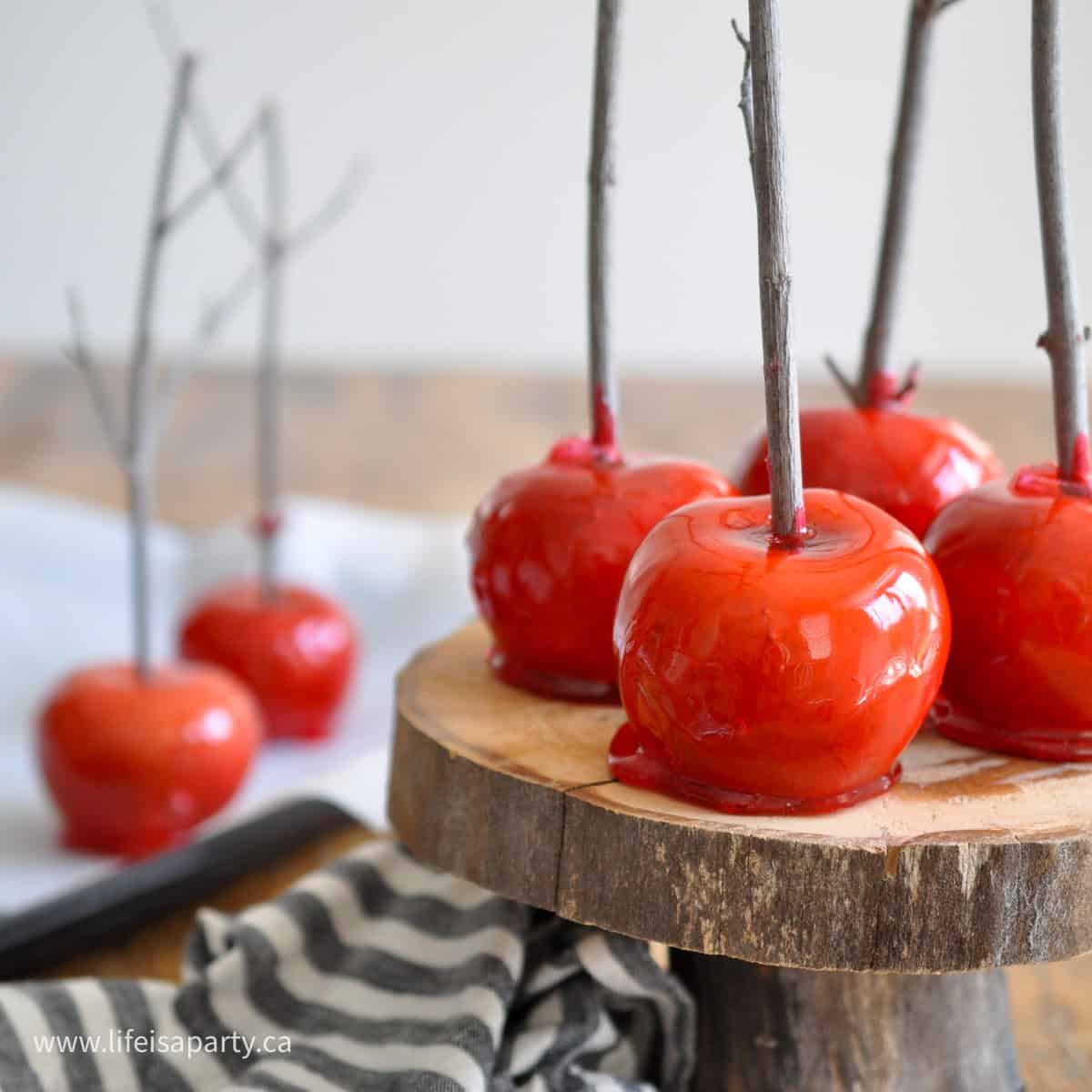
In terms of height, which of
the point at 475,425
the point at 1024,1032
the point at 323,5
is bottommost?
the point at 1024,1032

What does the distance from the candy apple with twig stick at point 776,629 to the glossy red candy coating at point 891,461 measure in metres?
0.07

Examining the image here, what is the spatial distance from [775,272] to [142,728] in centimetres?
53

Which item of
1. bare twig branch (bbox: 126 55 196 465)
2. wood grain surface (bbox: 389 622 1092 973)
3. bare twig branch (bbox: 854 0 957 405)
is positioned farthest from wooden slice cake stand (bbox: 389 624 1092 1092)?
Answer: bare twig branch (bbox: 126 55 196 465)

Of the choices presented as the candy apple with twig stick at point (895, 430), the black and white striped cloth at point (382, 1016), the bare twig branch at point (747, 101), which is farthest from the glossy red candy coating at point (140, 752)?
the bare twig branch at point (747, 101)

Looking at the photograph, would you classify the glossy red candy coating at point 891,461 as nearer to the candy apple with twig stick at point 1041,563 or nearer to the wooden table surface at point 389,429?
the candy apple with twig stick at point 1041,563

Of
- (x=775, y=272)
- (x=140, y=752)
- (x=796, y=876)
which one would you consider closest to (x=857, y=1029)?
(x=796, y=876)

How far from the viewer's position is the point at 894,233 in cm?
43

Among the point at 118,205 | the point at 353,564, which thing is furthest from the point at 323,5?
the point at 353,564

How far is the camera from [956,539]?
0.36 meters

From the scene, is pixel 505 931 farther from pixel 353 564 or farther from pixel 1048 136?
pixel 353 564

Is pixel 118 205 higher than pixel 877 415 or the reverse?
higher

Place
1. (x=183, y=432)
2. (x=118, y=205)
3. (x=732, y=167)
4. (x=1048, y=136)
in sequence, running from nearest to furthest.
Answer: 1. (x=1048, y=136)
2. (x=732, y=167)
3. (x=183, y=432)
4. (x=118, y=205)

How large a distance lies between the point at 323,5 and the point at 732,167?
52 cm

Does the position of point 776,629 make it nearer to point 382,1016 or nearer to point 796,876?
point 796,876
